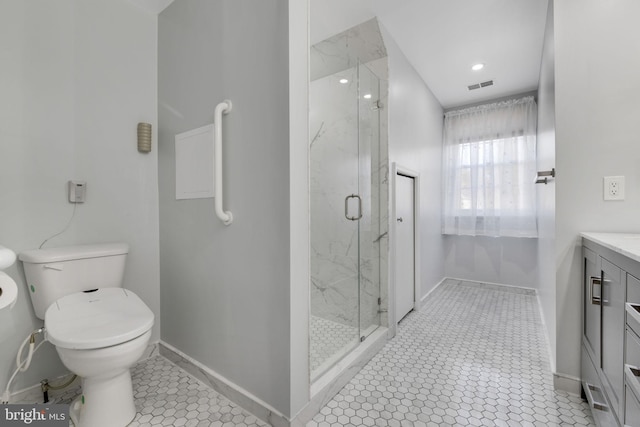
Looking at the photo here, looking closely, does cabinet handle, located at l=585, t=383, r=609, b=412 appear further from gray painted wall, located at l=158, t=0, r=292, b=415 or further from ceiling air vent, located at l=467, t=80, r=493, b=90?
ceiling air vent, located at l=467, t=80, r=493, b=90

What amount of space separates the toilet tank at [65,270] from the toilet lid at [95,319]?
67 millimetres

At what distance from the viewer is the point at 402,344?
222 centimetres

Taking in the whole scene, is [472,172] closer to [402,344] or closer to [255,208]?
[402,344]

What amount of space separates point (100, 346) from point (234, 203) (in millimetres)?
828

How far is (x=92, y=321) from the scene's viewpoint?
1280 mm

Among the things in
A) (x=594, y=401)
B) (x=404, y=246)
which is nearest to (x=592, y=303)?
(x=594, y=401)

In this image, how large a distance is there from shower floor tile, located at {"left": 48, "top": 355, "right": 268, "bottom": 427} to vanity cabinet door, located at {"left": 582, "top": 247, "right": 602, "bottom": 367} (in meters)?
1.64

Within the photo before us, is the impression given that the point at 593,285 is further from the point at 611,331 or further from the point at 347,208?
the point at 347,208

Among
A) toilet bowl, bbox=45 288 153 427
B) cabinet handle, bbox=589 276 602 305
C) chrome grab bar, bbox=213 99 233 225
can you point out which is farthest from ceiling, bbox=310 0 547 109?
toilet bowl, bbox=45 288 153 427

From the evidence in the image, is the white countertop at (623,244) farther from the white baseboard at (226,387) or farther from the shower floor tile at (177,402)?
the shower floor tile at (177,402)

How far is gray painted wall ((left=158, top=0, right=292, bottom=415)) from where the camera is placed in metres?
1.30

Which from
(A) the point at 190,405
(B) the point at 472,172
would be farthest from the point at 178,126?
(B) the point at 472,172

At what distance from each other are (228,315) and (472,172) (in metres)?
3.53

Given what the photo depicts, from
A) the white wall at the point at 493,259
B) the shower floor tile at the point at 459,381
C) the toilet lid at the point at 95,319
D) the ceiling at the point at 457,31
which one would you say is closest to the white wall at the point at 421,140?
the ceiling at the point at 457,31
